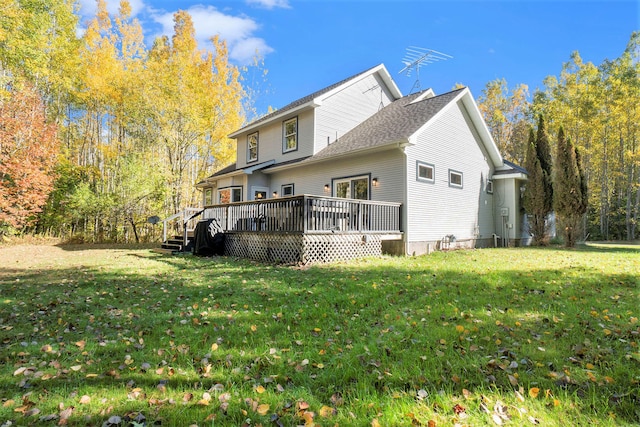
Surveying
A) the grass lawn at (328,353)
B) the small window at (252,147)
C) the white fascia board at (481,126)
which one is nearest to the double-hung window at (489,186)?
the white fascia board at (481,126)

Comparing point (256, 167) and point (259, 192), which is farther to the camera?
point (259, 192)

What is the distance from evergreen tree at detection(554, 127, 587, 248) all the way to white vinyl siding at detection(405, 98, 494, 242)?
109 inches

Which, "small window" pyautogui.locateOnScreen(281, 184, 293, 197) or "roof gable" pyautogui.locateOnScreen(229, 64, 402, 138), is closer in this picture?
"roof gable" pyautogui.locateOnScreen(229, 64, 402, 138)

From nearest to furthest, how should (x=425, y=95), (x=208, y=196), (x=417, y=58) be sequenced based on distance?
(x=425, y=95)
(x=417, y=58)
(x=208, y=196)

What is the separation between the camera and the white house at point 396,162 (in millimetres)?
11523

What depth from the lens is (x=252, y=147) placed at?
1744 cm

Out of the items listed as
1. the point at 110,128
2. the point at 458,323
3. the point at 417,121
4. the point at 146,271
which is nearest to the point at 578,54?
the point at 417,121

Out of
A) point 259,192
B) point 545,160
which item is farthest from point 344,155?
point 545,160

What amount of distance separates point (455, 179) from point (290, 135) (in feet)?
25.0

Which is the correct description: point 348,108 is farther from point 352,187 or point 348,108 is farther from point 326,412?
point 326,412

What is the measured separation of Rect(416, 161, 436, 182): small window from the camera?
11.7m

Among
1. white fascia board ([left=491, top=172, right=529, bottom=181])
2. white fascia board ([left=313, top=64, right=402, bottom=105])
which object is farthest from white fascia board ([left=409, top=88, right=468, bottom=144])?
Answer: white fascia board ([left=491, top=172, right=529, bottom=181])

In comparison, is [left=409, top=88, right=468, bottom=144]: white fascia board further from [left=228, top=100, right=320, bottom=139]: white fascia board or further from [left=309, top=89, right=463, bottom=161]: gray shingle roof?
[left=228, top=100, right=320, bottom=139]: white fascia board

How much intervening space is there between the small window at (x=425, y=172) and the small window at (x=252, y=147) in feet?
29.0
